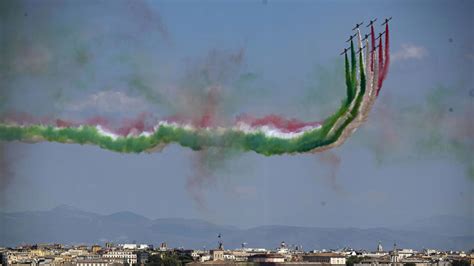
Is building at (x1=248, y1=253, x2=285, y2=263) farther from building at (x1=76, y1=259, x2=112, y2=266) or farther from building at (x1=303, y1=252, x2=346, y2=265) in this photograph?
building at (x1=76, y1=259, x2=112, y2=266)

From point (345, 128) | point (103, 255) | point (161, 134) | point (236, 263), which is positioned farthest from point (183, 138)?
point (103, 255)

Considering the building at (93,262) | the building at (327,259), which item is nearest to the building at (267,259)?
the building at (327,259)

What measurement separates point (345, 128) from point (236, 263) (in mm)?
52461

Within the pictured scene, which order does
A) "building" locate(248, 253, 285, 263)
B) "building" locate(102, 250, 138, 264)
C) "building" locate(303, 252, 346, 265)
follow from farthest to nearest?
"building" locate(102, 250, 138, 264), "building" locate(303, 252, 346, 265), "building" locate(248, 253, 285, 263)

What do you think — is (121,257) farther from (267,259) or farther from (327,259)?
(327,259)

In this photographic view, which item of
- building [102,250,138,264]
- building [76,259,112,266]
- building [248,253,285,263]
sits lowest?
building [248,253,285,263]

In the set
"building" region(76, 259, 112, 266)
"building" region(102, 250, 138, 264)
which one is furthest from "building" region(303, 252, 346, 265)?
"building" region(102, 250, 138, 264)

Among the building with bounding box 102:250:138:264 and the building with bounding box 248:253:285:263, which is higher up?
the building with bounding box 102:250:138:264

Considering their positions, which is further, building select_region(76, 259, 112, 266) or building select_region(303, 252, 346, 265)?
building select_region(76, 259, 112, 266)

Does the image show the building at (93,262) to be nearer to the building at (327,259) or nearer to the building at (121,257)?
the building at (121,257)

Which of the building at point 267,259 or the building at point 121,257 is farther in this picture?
the building at point 121,257

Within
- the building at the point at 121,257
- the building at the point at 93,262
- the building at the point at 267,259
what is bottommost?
the building at the point at 267,259

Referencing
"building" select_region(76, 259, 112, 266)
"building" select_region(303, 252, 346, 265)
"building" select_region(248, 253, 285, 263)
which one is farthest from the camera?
"building" select_region(76, 259, 112, 266)

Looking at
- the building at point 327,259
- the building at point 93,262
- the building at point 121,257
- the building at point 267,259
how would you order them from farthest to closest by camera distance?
the building at point 121,257
the building at point 93,262
the building at point 327,259
the building at point 267,259
